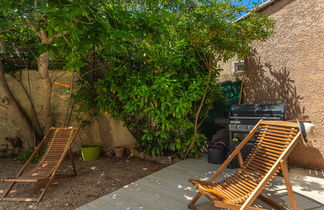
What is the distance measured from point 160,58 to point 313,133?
A: 10.2 feet

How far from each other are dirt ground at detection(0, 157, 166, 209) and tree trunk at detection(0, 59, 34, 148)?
0.70 meters

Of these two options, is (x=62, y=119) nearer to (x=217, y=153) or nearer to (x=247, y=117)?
(x=217, y=153)

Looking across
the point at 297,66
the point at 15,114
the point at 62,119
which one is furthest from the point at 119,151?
the point at 297,66

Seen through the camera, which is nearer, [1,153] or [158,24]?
[158,24]

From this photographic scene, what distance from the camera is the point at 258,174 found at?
2.49 m

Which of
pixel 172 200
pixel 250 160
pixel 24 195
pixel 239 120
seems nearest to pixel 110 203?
pixel 172 200

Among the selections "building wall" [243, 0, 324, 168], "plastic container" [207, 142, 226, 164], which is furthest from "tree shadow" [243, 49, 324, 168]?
"plastic container" [207, 142, 226, 164]

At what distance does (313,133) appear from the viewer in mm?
2438

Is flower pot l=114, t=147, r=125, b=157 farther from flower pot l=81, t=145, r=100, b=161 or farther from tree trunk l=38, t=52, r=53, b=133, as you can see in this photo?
tree trunk l=38, t=52, r=53, b=133

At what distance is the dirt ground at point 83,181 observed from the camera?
304 cm

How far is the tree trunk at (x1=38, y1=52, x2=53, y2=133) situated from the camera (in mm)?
5055

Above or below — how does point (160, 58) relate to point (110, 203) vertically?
above

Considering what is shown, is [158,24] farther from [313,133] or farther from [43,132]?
[43,132]

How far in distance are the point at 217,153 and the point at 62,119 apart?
4.59 meters
